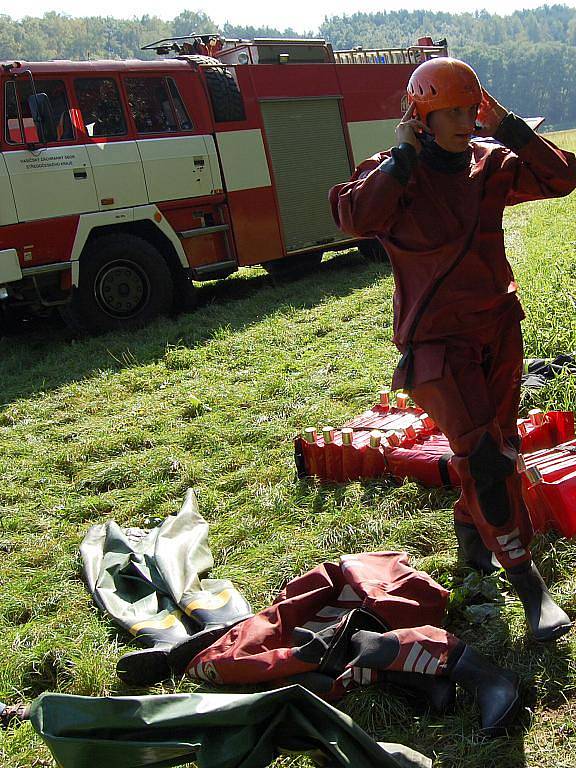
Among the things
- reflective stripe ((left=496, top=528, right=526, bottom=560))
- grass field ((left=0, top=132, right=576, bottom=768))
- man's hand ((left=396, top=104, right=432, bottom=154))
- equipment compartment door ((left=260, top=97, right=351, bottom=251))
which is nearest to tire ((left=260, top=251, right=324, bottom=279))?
equipment compartment door ((left=260, top=97, right=351, bottom=251))

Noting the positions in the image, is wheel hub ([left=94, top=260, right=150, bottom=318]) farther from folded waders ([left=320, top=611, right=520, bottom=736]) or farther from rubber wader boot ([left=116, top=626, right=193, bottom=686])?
folded waders ([left=320, top=611, right=520, bottom=736])

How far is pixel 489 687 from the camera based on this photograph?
2.42 metres

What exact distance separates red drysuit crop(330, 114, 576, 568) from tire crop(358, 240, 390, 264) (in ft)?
30.1

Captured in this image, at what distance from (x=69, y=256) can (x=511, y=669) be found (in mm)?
6890

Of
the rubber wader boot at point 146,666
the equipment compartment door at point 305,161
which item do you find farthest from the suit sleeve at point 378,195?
the equipment compartment door at point 305,161

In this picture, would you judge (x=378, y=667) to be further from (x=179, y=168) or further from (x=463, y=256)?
→ (x=179, y=168)

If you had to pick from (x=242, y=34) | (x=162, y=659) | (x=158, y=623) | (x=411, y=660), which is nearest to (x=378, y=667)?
(x=411, y=660)

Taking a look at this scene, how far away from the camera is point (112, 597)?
3.48 m

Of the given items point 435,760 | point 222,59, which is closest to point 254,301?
point 222,59

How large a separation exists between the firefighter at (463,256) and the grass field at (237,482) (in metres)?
0.43

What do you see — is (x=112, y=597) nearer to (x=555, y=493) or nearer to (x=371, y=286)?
(x=555, y=493)

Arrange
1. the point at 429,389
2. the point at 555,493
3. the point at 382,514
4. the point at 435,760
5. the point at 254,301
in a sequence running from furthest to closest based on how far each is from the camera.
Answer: the point at 254,301
the point at 382,514
the point at 555,493
the point at 429,389
the point at 435,760

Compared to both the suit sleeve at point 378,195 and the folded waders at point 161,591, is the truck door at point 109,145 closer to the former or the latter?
the folded waders at point 161,591

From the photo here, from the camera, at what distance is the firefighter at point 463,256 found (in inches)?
106
